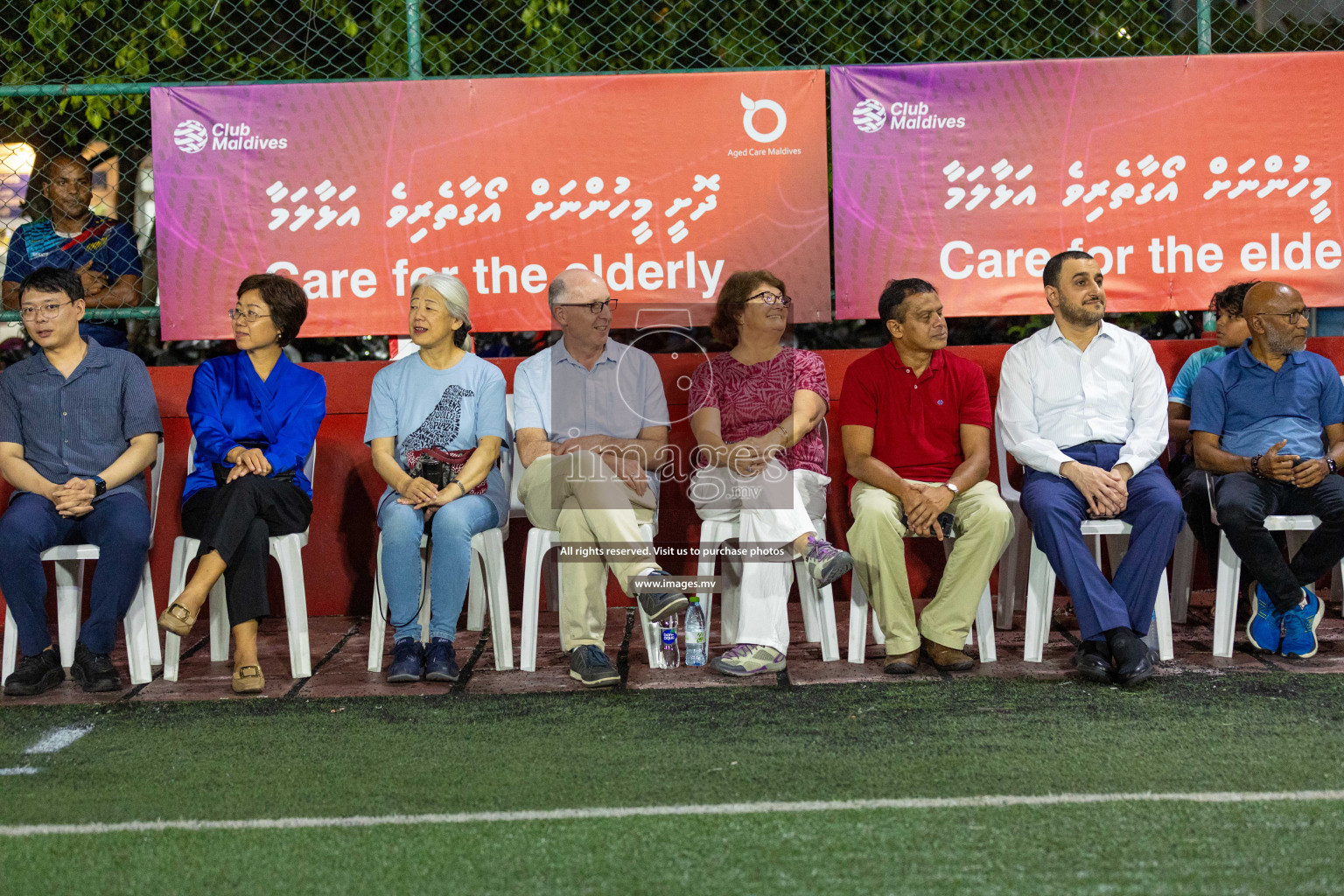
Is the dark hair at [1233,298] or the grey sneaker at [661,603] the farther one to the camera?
the dark hair at [1233,298]

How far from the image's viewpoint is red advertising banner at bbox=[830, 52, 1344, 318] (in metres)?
4.93

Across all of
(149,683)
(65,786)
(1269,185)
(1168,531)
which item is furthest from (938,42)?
(65,786)

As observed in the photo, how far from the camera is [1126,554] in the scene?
13.0 ft

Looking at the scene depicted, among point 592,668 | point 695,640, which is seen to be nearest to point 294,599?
point 592,668

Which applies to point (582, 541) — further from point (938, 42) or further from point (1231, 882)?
point (938, 42)

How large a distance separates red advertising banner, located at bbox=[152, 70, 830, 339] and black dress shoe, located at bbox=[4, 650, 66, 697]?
1.46 meters

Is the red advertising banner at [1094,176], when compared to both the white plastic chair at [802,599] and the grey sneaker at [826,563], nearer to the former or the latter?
the white plastic chair at [802,599]

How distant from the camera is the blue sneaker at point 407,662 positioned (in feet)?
12.8

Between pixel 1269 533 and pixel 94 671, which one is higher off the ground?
pixel 1269 533

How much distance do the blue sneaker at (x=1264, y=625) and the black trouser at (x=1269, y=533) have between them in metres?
0.04

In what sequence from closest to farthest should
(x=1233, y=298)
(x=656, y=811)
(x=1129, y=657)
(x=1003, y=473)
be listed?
(x=656, y=811), (x=1129, y=657), (x=1003, y=473), (x=1233, y=298)

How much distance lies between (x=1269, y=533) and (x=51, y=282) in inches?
163

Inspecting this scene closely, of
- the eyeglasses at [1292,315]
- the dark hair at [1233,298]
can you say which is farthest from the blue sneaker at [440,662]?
the dark hair at [1233,298]

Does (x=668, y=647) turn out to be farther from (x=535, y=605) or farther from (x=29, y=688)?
(x=29, y=688)
